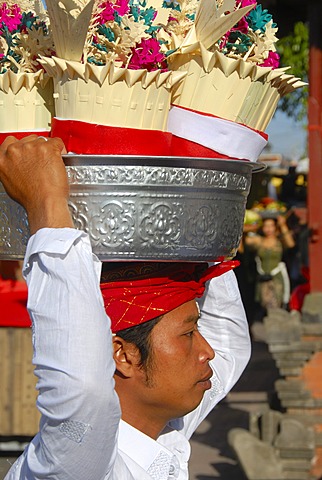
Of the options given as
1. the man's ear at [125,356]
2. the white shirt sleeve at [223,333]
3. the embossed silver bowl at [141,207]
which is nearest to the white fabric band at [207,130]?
the embossed silver bowl at [141,207]

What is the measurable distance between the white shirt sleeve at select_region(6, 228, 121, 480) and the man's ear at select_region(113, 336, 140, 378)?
14.8 inches

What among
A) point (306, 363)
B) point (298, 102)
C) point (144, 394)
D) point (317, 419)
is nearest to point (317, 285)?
point (306, 363)

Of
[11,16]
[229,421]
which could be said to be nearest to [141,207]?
[11,16]

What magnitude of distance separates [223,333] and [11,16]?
105 cm

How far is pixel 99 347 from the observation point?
169 centimetres

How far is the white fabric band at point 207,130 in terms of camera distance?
196 cm

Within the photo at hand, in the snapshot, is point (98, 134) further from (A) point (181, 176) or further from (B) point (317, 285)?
(B) point (317, 285)

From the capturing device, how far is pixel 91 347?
5.49 ft

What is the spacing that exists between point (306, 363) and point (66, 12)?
6391mm

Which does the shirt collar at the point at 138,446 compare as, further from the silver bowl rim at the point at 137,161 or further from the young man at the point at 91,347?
the silver bowl rim at the point at 137,161

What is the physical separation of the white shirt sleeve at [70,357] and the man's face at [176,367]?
1.23 ft

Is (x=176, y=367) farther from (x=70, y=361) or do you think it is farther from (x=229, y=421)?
(x=229, y=421)

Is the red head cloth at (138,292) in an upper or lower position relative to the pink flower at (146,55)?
lower

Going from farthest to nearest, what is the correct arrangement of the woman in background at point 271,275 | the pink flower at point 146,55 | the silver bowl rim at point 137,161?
the woman in background at point 271,275, the pink flower at point 146,55, the silver bowl rim at point 137,161
